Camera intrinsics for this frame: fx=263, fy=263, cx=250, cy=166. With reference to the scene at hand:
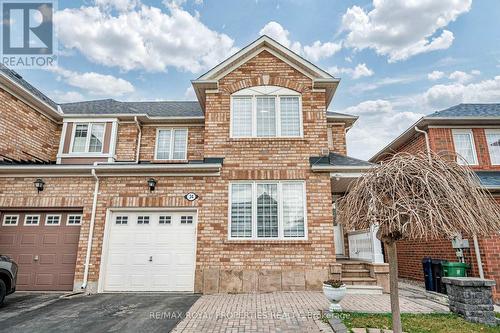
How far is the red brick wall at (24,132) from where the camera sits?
9558mm

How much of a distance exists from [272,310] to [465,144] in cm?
1050

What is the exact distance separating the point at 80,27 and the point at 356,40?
1525 cm

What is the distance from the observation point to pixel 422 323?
5.09 m

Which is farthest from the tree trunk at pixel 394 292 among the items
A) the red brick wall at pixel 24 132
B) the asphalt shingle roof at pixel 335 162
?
the red brick wall at pixel 24 132

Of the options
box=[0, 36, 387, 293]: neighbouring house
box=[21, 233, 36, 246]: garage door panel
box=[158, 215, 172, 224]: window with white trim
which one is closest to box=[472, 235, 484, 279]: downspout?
box=[0, 36, 387, 293]: neighbouring house

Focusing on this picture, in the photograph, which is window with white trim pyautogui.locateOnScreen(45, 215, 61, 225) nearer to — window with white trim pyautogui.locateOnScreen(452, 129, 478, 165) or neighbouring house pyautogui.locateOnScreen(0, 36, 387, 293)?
neighbouring house pyautogui.locateOnScreen(0, 36, 387, 293)

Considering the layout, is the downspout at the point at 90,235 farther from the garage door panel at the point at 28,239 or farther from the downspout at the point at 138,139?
the downspout at the point at 138,139

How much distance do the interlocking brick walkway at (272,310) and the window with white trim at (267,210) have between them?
174cm

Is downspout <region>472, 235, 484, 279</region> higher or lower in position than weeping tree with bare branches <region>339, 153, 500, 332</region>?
lower

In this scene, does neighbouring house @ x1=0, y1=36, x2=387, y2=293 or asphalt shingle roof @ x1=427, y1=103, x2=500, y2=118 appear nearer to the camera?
neighbouring house @ x1=0, y1=36, x2=387, y2=293

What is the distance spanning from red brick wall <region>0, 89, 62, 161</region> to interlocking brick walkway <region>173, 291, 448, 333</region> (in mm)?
9015

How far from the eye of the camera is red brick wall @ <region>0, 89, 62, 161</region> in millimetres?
9558

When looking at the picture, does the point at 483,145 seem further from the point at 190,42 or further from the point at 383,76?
the point at 190,42

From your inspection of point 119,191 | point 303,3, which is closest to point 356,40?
point 303,3
